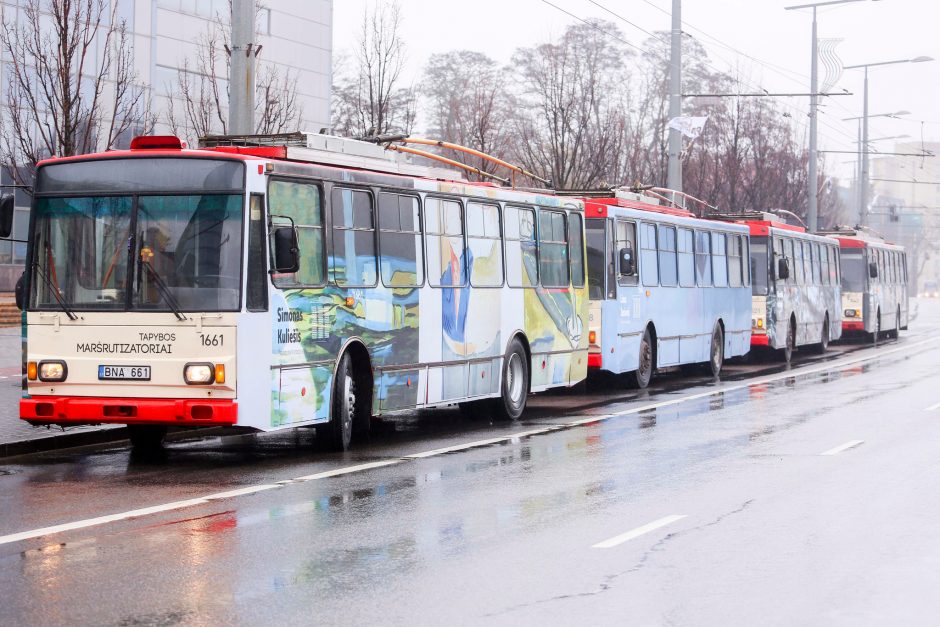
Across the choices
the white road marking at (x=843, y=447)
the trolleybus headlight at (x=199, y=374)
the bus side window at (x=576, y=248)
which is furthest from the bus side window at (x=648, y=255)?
the trolleybus headlight at (x=199, y=374)

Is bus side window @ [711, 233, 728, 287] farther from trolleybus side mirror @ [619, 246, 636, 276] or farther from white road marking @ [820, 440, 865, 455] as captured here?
white road marking @ [820, 440, 865, 455]

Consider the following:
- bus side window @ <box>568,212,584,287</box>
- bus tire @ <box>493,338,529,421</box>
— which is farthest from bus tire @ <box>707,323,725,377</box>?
bus tire @ <box>493,338,529,421</box>

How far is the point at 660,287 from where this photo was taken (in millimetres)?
25984

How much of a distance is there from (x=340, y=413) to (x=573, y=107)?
105ft

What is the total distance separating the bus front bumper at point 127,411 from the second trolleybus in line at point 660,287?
431 inches

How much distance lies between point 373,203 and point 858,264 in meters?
31.1

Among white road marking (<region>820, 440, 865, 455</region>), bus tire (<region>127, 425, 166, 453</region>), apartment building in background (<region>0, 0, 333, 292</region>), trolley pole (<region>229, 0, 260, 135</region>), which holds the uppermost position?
apartment building in background (<region>0, 0, 333, 292</region>)

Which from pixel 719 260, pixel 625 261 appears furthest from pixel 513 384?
pixel 719 260

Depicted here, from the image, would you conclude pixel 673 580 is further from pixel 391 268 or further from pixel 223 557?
pixel 391 268

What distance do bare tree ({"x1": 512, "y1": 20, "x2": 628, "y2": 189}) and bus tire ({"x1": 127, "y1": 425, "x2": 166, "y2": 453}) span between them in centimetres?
2666

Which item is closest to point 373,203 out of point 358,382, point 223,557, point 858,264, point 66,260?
point 358,382

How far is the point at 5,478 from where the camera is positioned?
41.9 ft

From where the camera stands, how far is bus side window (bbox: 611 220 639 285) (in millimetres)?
23984

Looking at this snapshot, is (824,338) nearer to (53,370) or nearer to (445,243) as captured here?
(445,243)
